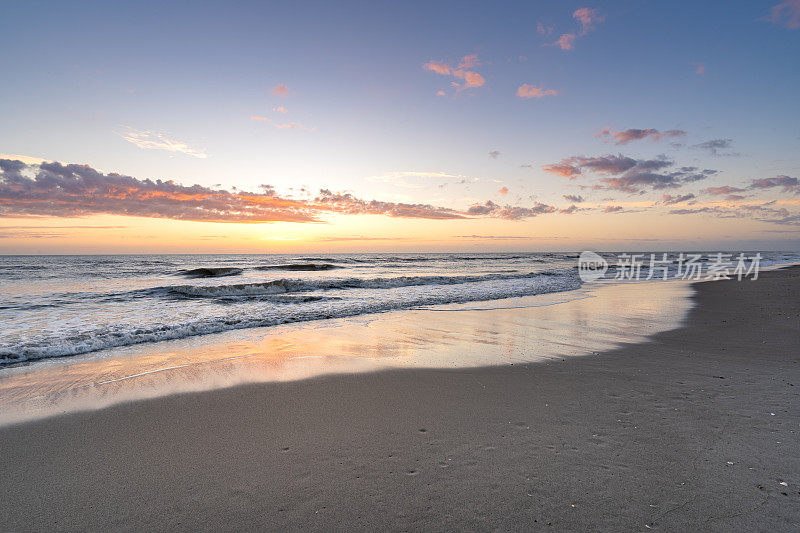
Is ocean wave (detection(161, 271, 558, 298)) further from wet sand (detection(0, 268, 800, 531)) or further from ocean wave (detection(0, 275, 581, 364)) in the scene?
wet sand (detection(0, 268, 800, 531))

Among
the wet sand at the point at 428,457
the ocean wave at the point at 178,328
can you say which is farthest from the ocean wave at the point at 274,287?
the wet sand at the point at 428,457

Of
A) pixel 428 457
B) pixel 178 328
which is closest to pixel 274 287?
pixel 178 328

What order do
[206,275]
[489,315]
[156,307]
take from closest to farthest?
[489,315], [156,307], [206,275]

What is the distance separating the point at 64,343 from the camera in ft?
27.7

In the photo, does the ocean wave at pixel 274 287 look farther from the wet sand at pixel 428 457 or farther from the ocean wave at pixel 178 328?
the wet sand at pixel 428 457

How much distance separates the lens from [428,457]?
3.54 m

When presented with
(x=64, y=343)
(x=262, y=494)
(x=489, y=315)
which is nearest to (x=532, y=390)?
(x=262, y=494)

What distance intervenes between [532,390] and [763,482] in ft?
8.46

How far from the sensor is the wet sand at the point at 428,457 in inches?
110

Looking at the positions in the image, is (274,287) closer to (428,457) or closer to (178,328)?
(178,328)

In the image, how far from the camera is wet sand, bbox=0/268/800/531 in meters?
2.79

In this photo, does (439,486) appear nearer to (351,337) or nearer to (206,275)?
(351,337)

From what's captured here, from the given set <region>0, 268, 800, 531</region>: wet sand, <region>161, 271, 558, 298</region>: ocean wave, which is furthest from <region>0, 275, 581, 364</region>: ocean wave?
<region>161, 271, 558, 298</region>: ocean wave

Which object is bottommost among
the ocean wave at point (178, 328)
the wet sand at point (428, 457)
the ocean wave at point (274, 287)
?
the ocean wave at point (274, 287)
